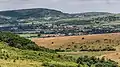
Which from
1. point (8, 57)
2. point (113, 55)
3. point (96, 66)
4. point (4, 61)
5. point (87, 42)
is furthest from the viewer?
point (87, 42)

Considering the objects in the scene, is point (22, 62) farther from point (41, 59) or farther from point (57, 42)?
point (57, 42)

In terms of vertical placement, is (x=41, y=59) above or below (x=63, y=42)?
above

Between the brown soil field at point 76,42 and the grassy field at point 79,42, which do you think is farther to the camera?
the brown soil field at point 76,42

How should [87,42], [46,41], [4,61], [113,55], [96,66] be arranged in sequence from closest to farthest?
1. [4,61]
2. [96,66]
3. [113,55]
4. [87,42]
5. [46,41]

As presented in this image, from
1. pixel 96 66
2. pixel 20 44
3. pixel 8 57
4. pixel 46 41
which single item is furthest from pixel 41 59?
pixel 46 41

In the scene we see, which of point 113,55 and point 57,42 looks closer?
point 113,55

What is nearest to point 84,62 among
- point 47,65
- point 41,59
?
point 41,59

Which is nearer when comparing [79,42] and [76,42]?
[79,42]

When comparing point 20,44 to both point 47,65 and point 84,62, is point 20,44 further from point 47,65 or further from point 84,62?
point 47,65

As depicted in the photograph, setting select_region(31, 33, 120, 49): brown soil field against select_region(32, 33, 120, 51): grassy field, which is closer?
select_region(32, 33, 120, 51): grassy field
